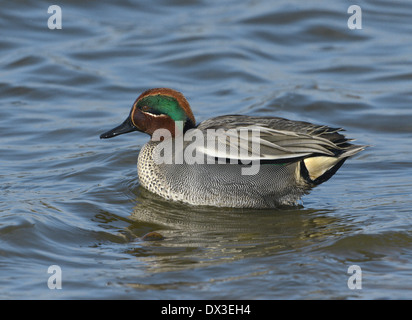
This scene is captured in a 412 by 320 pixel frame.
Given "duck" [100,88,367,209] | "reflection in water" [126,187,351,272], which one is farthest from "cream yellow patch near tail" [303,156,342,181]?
"reflection in water" [126,187,351,272]

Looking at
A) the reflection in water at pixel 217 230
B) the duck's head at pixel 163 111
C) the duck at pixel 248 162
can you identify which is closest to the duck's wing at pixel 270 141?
the duck at pixel 248 162

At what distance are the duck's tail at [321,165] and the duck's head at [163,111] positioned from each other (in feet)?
3.91

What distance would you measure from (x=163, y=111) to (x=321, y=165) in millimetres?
1561

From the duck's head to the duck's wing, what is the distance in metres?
0.41

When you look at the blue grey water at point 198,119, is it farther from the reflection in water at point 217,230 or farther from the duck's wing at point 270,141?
the duck's wing at point 270,141

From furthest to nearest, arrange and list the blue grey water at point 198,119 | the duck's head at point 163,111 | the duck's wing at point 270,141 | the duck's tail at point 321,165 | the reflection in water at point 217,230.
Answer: the duck's head at point 163,111 → the duck's tail at point 321,165 → the duck's wing at point 270,141 → the reflection in water at point 217,230 → the blue grey water at point 198,119

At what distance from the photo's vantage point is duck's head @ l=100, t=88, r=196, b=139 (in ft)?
22.8

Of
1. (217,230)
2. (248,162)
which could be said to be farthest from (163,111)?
(217,230)

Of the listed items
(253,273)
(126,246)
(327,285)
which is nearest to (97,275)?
(126,246)

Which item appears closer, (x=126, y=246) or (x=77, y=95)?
(x=126, y=246)

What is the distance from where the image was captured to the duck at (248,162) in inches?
251

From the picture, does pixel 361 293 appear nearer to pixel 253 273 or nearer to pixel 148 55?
pixel 253 273

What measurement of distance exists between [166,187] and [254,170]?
0.85m

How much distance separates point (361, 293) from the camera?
192 inches
